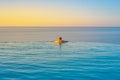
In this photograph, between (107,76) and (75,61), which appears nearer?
(107,76)

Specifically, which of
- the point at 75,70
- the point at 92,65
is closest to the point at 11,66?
the point at 75,70

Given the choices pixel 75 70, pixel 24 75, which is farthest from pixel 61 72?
pixel 24 75

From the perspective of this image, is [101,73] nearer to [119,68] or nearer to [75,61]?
[119,68]

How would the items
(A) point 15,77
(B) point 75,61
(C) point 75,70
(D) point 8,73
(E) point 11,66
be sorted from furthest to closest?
(B) point 75,61, (E) point 11,66, (C) point 75,70, (D) point 8,73, (A) point 15,77

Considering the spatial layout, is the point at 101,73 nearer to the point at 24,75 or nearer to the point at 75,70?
the point at 75,70

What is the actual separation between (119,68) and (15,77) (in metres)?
13.4

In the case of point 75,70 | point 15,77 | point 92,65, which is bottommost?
point 15,77

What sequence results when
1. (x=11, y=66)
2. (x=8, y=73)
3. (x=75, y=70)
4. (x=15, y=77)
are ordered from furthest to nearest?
(x=11, y=66) → (x=75, y=70) → (x=8, y=73) → (x=15, y=77)

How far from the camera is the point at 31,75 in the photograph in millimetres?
26438

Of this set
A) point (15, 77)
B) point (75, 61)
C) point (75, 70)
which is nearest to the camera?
point (15, 77)

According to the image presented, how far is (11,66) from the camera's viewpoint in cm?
3198

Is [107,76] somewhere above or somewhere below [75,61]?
below

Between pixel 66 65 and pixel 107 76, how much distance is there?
7531 millimetres

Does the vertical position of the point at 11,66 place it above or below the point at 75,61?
below
